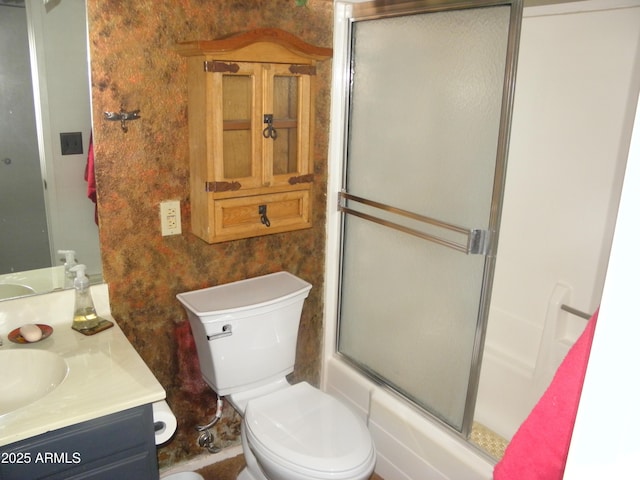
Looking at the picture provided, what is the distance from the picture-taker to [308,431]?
Answer: 1829 mm

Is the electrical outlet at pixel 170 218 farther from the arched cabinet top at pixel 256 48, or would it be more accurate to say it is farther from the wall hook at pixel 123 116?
the arched cabinet top at pixel 256 48

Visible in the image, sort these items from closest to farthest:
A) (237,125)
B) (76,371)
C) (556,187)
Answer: (76,371), (237,125), (556,187)

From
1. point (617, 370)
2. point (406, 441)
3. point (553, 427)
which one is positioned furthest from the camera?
point (406, 441)

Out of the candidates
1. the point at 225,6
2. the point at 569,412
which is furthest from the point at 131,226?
the point at 569,412

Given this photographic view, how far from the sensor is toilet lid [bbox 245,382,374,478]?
1.71 meters

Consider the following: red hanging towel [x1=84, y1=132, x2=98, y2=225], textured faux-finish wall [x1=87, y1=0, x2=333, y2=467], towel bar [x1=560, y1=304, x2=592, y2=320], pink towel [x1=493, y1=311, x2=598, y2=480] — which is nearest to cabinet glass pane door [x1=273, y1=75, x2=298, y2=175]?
textured faux-finish wall [x1=87, y1=0, x2=333, y2=467]

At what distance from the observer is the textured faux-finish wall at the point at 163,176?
176cm

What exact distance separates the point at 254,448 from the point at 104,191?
95cm

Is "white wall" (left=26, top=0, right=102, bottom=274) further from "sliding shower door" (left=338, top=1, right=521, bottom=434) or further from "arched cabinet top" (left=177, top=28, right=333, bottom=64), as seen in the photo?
"sliding shower door" (left=338, top=1, right=521, bottom=434)

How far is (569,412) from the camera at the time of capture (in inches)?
24.5

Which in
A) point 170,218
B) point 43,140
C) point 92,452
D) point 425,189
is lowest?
point 92,452

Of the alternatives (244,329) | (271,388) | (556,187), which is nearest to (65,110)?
(244,329)

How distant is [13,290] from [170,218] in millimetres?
534

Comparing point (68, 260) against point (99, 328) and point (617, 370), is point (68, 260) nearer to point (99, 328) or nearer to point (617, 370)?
point (99, 328)
